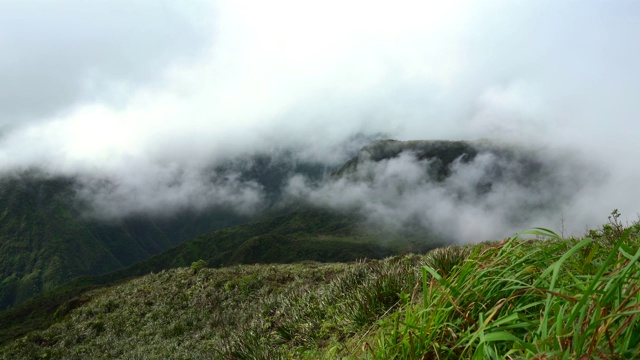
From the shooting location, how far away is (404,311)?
4.58 metres

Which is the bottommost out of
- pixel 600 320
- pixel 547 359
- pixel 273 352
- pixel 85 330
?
pixel 85 330

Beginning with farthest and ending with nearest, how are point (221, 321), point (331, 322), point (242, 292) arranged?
point (242, 292)
point (221, 321)
point (331, 322)

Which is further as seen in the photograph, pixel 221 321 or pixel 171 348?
pixel 221 321

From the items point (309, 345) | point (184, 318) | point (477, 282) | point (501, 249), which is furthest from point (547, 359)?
point (184, 318)

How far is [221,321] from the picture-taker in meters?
14.6

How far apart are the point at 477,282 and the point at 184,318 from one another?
1552 cm

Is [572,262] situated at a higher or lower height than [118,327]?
higher

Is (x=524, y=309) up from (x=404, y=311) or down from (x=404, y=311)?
up

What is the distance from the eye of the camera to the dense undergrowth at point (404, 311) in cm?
195

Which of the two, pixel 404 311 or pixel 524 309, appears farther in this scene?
pixel 404 311

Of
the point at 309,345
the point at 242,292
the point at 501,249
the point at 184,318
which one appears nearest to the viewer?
the point at 501,249

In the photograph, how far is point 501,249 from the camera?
298cm

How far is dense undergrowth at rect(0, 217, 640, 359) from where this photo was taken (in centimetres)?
195

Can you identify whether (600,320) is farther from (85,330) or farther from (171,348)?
(85,330)
